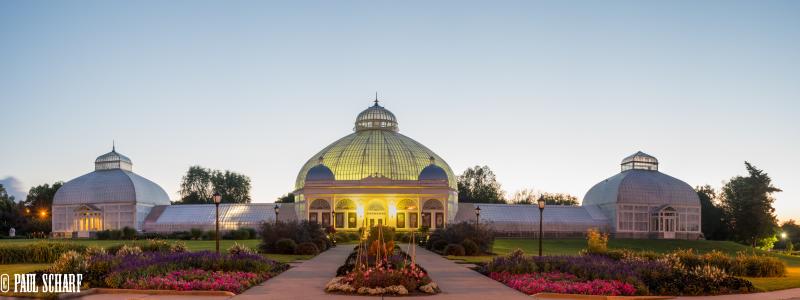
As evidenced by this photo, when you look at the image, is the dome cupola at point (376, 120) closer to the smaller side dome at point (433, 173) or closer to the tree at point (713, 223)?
the smaller side dome at point (433, 173)

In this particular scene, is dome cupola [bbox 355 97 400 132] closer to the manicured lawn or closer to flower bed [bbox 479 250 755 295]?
the manicured lawn

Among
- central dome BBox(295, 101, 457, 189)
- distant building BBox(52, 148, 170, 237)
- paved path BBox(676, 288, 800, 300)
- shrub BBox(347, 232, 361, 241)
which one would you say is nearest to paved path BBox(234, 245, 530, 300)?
paved path BBox(676, 288, 800, 300)

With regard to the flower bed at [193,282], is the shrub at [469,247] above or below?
below

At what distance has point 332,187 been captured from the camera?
94.4 metres

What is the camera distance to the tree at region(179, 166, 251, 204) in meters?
133

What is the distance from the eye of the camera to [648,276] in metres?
27.0

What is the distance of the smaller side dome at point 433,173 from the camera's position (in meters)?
95.8

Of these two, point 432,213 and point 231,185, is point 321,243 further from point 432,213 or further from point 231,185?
point 231,185

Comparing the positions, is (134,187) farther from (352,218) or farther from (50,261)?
(50,261)

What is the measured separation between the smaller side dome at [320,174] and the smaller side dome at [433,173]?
10.2 m

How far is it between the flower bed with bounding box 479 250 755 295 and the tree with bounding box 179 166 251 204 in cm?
10573

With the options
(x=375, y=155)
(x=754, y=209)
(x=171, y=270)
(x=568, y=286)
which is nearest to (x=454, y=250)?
(x=568, y=286)

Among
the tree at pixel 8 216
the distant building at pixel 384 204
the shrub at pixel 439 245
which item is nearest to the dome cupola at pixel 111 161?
the distant building at pixel 384 204

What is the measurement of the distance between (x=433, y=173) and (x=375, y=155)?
974 cm
